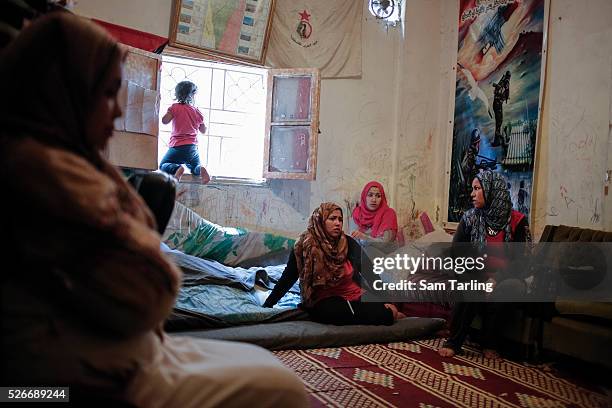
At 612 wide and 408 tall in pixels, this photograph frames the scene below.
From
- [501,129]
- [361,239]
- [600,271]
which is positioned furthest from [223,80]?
[600,271]

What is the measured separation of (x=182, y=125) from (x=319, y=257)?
7.28 feet

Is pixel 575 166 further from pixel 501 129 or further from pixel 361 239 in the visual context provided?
pixel 361 239

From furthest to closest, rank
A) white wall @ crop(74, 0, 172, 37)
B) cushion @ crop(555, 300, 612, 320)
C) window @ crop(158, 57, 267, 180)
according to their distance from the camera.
A: window @ crop(158, 57, 267, 180), white wall @ crop(74, 0, 172, 37), cushion @ crop(555, 300, 612, 320)

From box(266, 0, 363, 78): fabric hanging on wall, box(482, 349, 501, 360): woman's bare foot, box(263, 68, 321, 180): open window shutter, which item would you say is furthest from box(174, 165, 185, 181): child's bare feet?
box(482, 349, 501, 360): woman's bare foot

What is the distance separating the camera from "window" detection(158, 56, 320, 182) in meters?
5.32

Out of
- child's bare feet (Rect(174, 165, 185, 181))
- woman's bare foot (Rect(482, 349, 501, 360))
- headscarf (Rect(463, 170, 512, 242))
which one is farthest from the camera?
child's bare feet (Rect(174, 165, 185, 181))

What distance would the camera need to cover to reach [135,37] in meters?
4.84

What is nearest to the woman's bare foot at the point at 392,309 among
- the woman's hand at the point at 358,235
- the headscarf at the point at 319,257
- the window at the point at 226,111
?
the headscarf at the point at 319,257

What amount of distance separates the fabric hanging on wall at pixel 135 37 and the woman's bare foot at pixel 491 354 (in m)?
3.83

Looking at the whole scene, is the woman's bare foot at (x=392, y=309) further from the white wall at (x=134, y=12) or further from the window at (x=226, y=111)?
the white wall at (x=134, y=12)

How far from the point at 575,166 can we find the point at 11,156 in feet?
14.3

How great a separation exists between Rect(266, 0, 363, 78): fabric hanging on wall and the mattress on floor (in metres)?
3.08

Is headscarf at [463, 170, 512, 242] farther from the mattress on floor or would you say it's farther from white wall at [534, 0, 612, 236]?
white wall at [534, 0, 612, 236]

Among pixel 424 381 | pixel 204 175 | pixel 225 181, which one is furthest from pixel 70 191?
pixel 225 181
